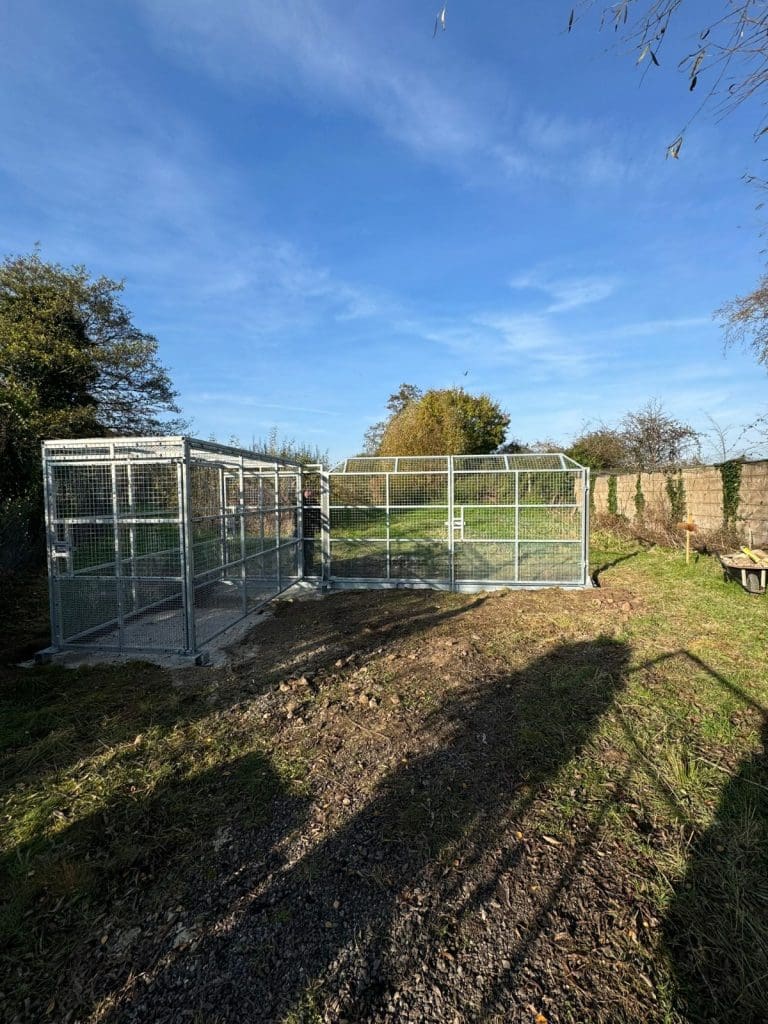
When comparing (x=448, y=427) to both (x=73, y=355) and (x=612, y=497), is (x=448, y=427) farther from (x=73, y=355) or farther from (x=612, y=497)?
(x=73, y=355)

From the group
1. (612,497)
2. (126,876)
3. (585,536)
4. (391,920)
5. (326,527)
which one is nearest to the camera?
(391,920)

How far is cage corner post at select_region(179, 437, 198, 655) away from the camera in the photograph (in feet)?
15.4

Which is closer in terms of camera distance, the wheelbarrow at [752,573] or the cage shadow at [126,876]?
the cage shadow at [126,876]

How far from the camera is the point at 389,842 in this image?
241cm

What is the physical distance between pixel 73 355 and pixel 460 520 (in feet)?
34.3

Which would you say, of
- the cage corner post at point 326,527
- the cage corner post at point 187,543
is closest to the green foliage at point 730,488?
the cage corner post at point 326,527

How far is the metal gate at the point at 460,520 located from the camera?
8.38 m

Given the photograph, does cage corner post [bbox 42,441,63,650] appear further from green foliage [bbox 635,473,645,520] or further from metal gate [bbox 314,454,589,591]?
green foliage [bbox 635,473,645,520]

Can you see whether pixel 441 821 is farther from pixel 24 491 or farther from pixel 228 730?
pixel 24 491

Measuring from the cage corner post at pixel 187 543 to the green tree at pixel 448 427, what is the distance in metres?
16.7

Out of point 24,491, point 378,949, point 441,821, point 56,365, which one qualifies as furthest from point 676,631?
point 56,365

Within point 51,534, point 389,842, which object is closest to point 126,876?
point 389,842

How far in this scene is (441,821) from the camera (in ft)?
8.39

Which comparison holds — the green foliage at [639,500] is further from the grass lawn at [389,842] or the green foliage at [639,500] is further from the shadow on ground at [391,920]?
the shadow on ground at [391,920]
